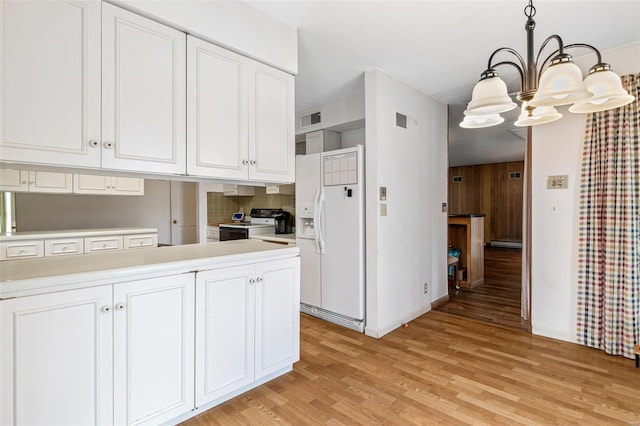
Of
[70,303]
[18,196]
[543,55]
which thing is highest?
[543,55]

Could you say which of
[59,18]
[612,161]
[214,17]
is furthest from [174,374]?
[612,161]

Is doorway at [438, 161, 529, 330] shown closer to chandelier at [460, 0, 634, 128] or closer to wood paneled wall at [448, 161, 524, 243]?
wood paneled wall at [448, 161, 524, 243]

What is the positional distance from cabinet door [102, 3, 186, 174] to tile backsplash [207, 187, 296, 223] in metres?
3.45

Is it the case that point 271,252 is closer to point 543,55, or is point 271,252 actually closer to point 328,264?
point 328,264

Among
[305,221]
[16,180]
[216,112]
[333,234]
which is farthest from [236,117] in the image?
[16,180]

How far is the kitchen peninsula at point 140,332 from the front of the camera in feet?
4.13

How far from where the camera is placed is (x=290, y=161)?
2393mm

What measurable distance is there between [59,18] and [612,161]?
3.78 metres

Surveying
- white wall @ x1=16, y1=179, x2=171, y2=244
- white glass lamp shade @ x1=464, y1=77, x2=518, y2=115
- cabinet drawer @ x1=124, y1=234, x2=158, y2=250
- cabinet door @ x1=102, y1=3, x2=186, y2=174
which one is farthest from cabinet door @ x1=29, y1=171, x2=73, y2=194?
white glass lamp shade @ x1=464, y1=77, x2=518, y2=115

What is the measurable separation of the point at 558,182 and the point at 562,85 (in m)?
1.94

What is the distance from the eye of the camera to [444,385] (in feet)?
6.98

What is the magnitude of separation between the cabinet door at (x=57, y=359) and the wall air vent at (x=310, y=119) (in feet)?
10.7

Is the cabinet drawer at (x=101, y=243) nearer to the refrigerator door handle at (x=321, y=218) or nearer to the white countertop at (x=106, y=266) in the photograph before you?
the white countertop at (x=106, y=266)

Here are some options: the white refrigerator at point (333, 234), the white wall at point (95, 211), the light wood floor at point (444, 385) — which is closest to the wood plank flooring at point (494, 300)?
the light wood floor at point (444, 385)
